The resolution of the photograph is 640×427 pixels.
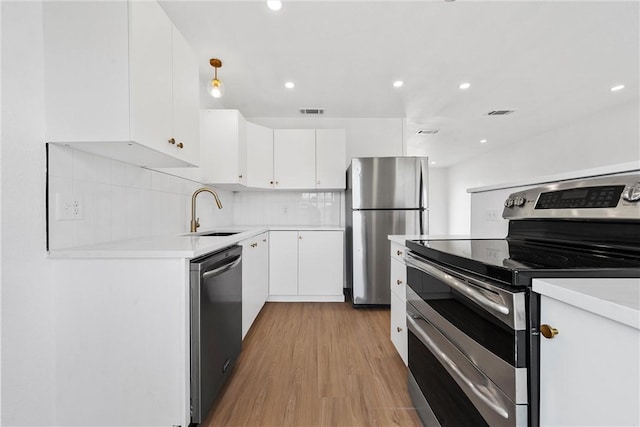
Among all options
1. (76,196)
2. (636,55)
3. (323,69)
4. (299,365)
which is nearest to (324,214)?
(323,69)

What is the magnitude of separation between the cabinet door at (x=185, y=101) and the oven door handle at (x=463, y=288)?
1.42 metres

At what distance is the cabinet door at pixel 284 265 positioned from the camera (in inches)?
119

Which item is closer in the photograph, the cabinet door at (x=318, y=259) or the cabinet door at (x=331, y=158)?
the cabinet door at (x=318, y=259)

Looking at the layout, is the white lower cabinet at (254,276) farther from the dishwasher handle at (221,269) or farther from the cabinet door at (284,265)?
the dishwasher handle at (221,269)

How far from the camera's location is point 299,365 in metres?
1.79

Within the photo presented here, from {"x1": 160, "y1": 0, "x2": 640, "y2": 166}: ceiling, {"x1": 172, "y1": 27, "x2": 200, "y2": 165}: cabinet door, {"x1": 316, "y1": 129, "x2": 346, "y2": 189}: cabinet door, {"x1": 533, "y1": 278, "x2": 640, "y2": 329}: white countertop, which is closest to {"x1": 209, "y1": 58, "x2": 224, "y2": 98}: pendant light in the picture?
{"x1": 160, "y1": 0, "x2": 640, "y2": 166}: ceiling

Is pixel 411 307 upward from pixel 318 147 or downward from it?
downward

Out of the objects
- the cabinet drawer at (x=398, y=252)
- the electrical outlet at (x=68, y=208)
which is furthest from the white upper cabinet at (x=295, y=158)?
the electrical outlet at (x=68, y=208)

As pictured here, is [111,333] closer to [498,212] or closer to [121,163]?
[121,163]

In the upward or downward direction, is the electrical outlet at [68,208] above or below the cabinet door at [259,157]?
below

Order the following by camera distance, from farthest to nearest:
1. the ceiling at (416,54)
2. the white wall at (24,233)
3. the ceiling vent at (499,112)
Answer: the ceiling vent at (499,112) → the ceiling at (416,54) → the white wall at (24,233)

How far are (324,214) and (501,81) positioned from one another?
8.21 ft

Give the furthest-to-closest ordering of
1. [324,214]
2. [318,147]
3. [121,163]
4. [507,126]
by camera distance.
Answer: [507,126]
[324,214]
[318,147]
[121,163]

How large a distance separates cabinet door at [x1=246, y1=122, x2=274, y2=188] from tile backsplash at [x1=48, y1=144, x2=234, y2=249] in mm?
948
